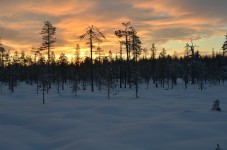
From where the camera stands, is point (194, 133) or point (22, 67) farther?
point (22, 67)

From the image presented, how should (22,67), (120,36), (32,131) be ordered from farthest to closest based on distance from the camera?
(22,67) < (120,36) < (32,131)

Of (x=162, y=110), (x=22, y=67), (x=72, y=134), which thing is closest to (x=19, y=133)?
(x=72, y=134)

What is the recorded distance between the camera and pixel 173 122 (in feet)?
61.7

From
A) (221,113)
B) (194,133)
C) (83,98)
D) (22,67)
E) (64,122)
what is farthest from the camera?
(22,67)

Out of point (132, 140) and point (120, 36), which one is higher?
point (120, 36)

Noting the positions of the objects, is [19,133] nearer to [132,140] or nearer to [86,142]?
[86,142]

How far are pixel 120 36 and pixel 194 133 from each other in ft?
133

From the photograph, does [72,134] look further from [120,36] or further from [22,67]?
[22,67]

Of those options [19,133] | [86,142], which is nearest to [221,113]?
[86,142]

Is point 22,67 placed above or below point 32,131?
above

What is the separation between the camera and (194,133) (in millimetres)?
16453

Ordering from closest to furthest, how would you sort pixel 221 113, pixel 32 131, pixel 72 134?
1. pixel 72 134
2. pixel 32 131
3. pixel 221 113

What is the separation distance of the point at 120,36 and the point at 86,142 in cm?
4158

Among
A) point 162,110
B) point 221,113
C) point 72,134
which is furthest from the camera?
point 162,110
